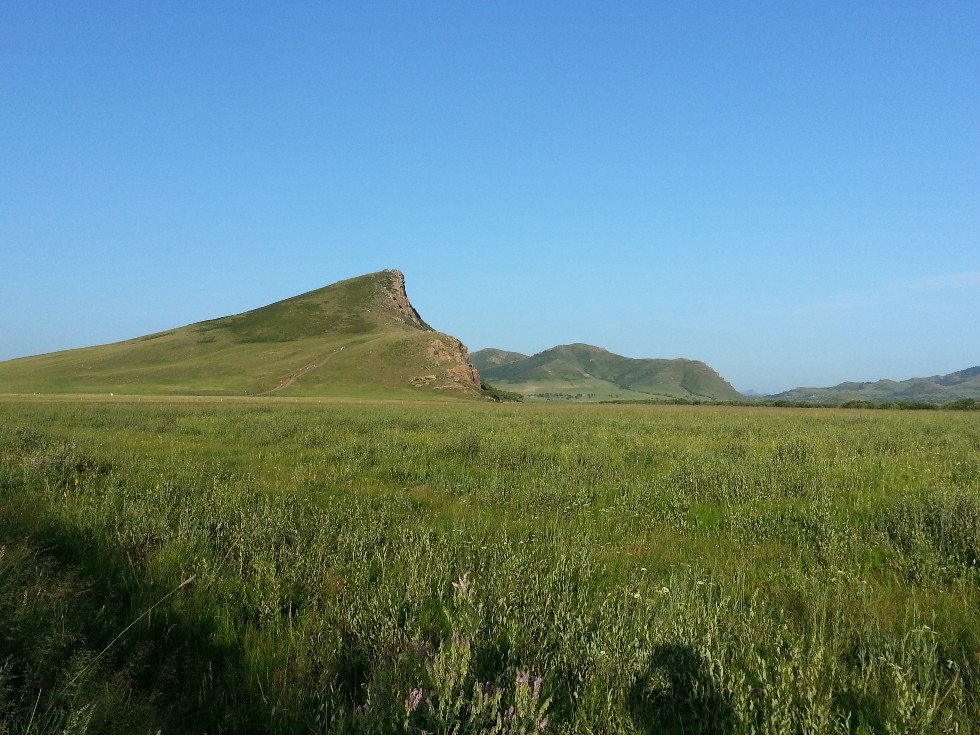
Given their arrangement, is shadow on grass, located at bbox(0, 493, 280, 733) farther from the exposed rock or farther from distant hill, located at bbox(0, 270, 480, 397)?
the exposed rock

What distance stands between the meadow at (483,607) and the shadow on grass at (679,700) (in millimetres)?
15

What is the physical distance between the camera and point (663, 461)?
13.6 meters

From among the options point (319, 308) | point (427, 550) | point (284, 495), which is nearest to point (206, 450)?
point (284, 495)

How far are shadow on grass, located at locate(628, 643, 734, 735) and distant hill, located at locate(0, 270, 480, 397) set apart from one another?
105m

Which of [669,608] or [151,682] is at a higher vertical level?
[669,608]

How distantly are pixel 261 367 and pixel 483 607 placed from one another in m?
135

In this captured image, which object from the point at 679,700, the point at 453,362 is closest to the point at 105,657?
the point at 679,700

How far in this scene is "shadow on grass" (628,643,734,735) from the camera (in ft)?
10.7

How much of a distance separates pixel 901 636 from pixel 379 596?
173 inches

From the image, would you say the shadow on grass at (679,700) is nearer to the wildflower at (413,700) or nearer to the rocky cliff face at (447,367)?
the wildflower at (413,700)

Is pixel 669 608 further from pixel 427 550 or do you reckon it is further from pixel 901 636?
pixel 427 550

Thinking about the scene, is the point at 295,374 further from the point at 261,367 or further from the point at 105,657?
the point at 105,657

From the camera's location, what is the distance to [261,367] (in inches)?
5020

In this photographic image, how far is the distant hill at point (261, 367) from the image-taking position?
112m
